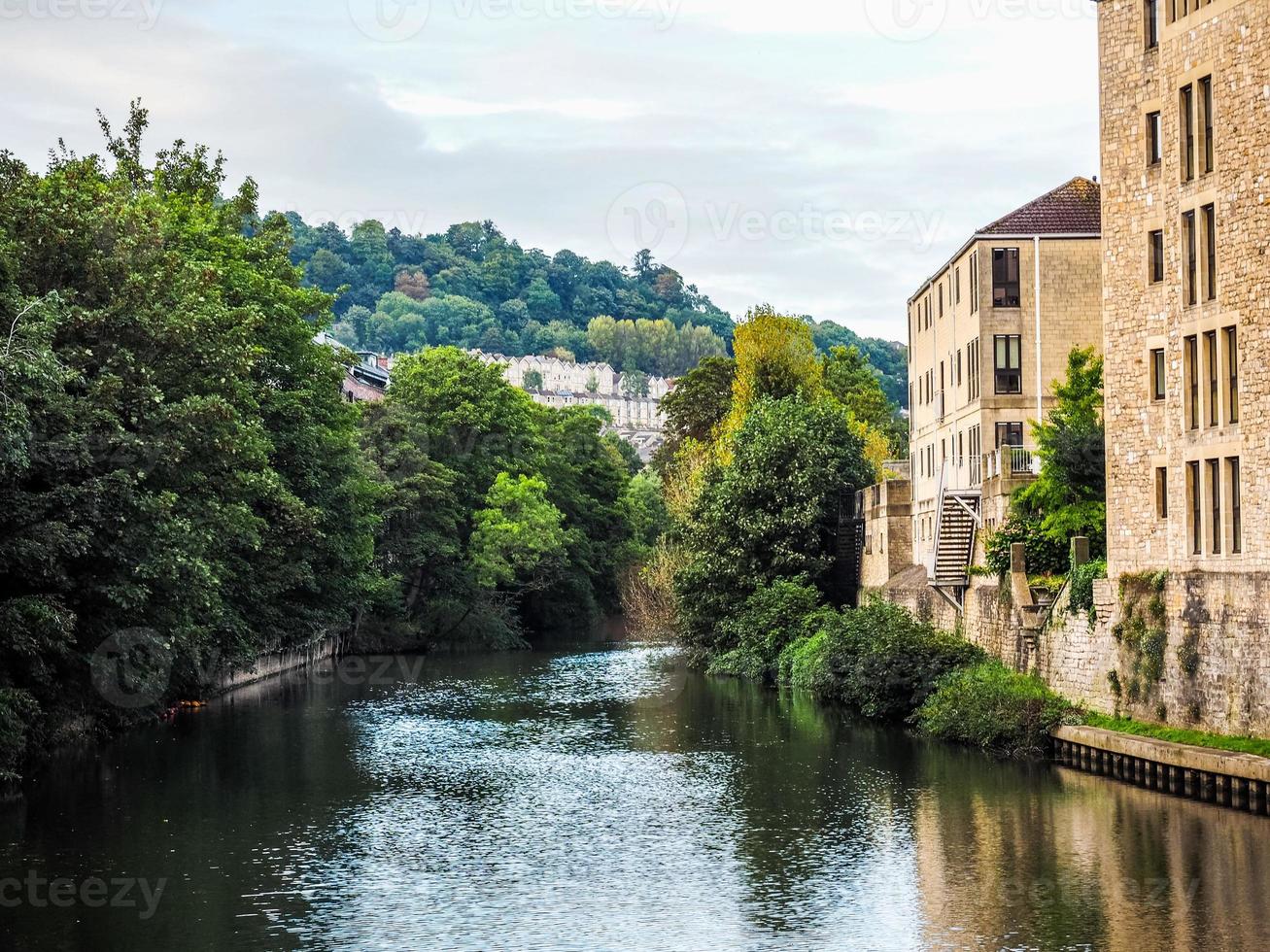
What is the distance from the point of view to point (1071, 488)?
44.5 meters

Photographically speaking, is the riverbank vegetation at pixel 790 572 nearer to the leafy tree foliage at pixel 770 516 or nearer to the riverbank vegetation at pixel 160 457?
the leafy tree foliage at pixel 770 516

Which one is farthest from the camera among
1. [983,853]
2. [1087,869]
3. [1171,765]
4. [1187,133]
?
[1187,133]

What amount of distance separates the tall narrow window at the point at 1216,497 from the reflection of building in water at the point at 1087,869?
18.9 ft

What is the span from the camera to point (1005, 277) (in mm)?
57156

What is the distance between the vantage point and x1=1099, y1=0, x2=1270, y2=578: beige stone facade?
33688mm

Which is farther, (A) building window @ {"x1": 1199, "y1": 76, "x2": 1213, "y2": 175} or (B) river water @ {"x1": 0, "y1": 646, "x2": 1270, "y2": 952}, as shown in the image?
(A) building window @ {"x1": 1199, "y1": 76, "x2": 1213, "y2": 175}

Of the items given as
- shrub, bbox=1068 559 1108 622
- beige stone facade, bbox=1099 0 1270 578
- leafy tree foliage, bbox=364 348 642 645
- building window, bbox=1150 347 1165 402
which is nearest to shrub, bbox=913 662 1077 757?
shrub, bbox=1068 559 1108 622

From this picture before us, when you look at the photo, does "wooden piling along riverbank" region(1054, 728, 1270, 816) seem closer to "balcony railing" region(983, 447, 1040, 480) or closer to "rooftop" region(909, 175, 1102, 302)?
"balcony railing" region(983, 447, 1040, 480)

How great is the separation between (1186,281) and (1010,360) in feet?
69.4

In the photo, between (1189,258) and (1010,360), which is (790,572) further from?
(1189,258)

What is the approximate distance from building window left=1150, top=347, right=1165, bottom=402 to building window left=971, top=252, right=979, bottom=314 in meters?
19.3

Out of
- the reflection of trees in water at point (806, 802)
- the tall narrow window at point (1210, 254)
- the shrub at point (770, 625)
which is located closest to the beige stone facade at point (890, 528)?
the shrub at point (770, 625)

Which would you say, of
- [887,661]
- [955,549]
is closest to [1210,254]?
[887,661]

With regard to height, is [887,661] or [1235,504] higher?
[1235,504]
